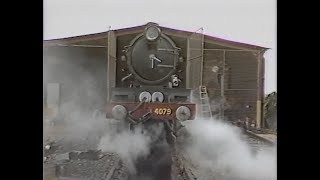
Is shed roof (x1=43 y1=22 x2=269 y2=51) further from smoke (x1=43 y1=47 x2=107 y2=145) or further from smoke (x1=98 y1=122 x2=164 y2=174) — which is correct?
smoke (x1=98 y1=122 x2=164 y2=174)

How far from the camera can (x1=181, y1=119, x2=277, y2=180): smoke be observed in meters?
2.21

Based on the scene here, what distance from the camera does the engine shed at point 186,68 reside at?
86.5 inches

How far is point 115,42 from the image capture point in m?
2.22

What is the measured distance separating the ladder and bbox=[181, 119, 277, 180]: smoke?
3 centimetres

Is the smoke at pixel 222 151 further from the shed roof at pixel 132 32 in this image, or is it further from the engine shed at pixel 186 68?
the shed roof at pixel 132 32

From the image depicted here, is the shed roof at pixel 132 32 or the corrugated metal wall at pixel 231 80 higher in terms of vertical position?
the shed roof at pixel 132 32

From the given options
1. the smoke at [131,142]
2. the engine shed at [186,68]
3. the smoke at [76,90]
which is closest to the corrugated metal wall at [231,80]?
the engine shed at [186,68]

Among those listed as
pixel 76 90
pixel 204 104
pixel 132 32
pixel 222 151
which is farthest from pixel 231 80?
pixel 76 90

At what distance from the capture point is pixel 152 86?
225 centimetres

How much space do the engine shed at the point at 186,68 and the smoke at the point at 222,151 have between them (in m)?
0.08

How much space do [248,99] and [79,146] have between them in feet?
2.95

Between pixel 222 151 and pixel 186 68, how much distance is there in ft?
1.52
